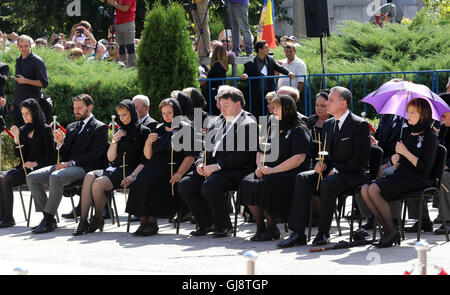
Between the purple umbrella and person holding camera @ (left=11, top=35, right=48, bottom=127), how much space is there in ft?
19.0

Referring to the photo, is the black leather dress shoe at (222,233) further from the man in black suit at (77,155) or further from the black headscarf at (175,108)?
the man in black suit at (77,155)

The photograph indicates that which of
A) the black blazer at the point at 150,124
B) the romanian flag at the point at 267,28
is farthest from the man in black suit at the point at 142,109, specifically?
the romanian flag at the point at 267,28

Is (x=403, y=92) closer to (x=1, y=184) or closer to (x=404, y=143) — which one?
(x=404, y=143)

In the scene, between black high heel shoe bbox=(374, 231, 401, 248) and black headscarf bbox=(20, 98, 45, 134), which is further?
black headscarf bbox=(20, 98, 45, 134)

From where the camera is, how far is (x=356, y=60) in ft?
58.1

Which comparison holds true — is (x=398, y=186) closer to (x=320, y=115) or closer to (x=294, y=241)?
(x=294, y=241)

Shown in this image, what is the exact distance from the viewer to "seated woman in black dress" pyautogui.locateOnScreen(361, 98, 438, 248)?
9477 millimetres

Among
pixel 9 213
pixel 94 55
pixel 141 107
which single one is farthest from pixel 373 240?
pixel 94 55

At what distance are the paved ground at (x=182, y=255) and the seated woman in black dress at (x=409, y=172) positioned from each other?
0.32 metres

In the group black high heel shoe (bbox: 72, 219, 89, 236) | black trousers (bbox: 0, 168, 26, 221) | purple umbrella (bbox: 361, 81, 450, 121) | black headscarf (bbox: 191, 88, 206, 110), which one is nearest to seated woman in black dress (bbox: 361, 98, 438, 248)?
purple umbrella (bbox: 361, 81, 450, 121)

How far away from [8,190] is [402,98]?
522 centimetres

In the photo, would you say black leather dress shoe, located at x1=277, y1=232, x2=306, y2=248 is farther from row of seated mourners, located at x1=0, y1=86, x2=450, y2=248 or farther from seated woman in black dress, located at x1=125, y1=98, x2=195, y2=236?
seated woman in black dress, located at x1=125, y1=98, x2=195, y2=236

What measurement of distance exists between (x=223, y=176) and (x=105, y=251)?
1649mm
